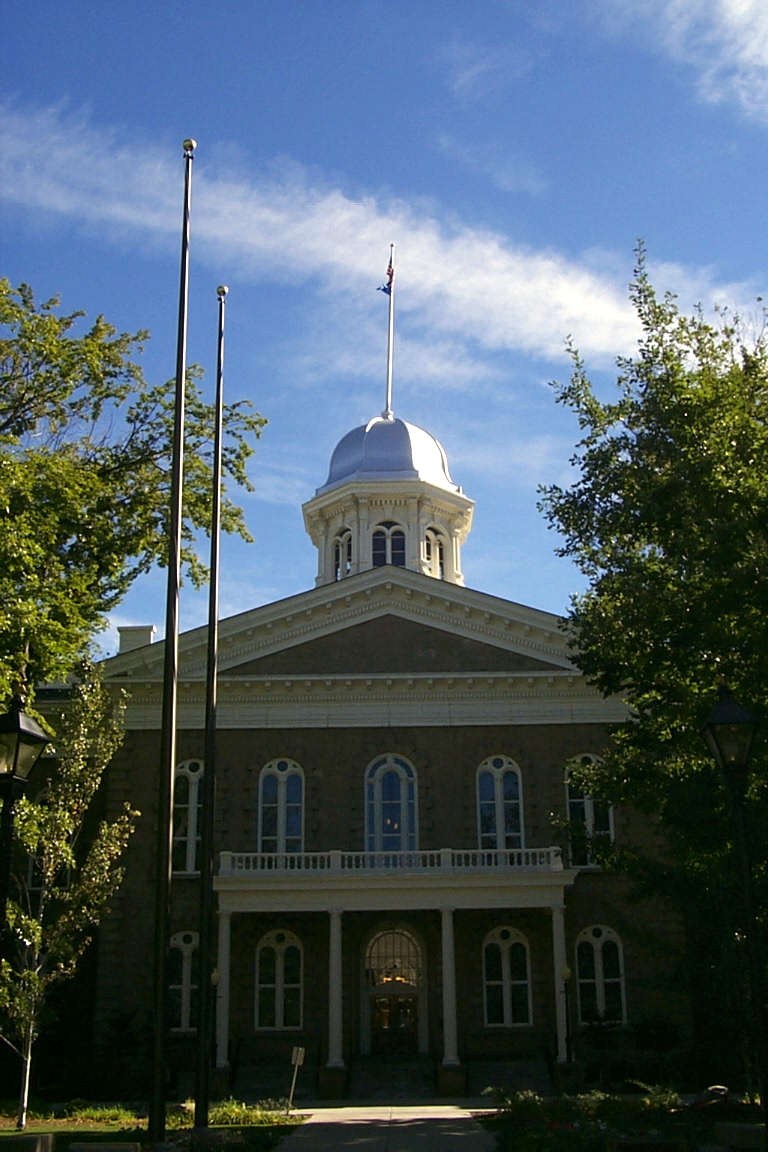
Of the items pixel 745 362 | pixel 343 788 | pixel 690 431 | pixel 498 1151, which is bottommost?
pixel 498 1151

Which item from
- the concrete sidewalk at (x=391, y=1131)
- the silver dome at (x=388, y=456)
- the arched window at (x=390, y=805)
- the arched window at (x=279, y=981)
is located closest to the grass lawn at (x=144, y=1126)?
the concrete sidewalk at (x=391, y=1131)

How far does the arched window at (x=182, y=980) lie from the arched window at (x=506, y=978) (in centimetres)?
767

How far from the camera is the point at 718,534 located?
18922 millimetres

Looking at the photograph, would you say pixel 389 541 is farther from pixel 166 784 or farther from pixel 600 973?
pixel 166 784

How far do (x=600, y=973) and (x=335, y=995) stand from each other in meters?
7.27

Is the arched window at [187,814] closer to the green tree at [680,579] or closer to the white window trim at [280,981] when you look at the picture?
the white window trim at [280,981]

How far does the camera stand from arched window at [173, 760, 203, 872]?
34719 millimetres

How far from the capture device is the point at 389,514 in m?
46.5

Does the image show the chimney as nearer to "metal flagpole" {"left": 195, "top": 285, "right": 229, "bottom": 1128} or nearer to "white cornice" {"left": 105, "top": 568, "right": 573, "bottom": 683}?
"white cornice" {"left": 105, "top": 568, "right": 573, "bottom": 683}

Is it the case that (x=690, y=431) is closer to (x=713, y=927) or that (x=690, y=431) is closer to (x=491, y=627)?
(x=713, y=927)

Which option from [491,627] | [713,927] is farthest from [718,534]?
[491,627]

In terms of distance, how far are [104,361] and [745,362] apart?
15.9 meters

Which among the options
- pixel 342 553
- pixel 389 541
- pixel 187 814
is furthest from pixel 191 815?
pixel 389 541

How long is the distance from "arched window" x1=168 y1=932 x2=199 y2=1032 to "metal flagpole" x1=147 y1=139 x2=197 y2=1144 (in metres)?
17.0
